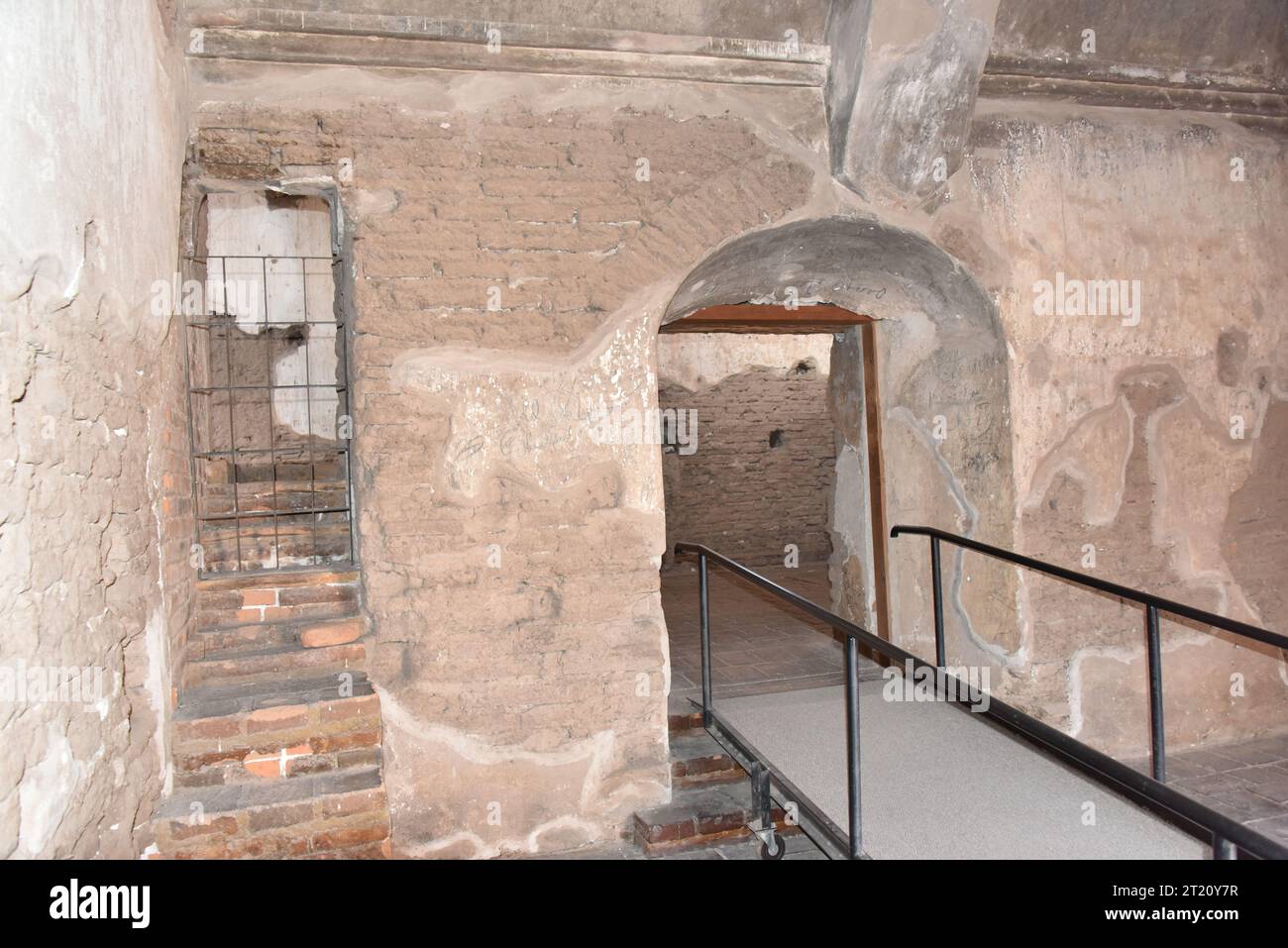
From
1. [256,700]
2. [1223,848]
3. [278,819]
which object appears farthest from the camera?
[256,700]

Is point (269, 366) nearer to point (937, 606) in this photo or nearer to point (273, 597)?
point (273, 597)

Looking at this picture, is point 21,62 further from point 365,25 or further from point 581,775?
point 581,775

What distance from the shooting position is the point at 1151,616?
3070 millimetres

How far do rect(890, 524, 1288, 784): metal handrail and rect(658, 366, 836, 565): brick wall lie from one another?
583 cm

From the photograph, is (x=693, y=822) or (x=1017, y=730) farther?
(x=693, y=822)

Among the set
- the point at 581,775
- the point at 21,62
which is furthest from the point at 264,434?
the point at 21,62

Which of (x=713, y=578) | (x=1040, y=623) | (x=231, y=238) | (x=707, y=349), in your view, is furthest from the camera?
(x=707, y=349)

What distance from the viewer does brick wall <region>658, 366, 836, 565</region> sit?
10328 millimetres

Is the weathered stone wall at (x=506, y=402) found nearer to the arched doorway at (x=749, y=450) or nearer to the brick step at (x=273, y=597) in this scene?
the brick step at (x=273, y=597)

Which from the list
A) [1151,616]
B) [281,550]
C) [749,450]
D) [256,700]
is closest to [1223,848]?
[1151,616]

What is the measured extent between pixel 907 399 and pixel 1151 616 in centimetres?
209

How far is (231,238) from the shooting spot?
6.23 m

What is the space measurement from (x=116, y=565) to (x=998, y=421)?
3.67 meters

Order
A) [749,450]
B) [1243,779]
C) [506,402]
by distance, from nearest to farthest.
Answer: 1. [506,402]
2. [1243,779]
3. [749,450]
